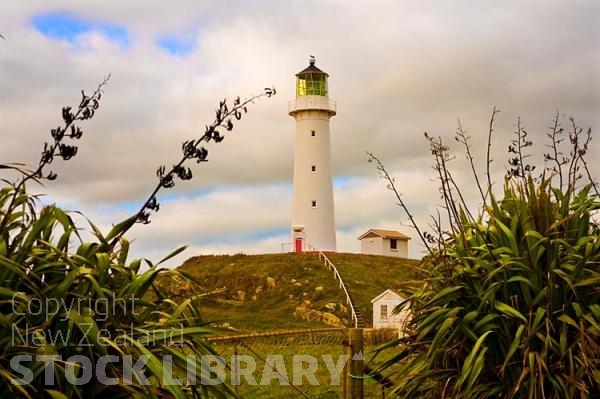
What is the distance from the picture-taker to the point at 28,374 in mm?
3957

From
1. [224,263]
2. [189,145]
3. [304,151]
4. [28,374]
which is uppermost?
[304,151]

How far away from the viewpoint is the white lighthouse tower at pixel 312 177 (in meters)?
47.8

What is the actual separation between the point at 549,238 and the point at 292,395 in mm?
4764

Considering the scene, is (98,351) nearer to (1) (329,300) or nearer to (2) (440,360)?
(2) (440,360)

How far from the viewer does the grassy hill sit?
34.6 meters

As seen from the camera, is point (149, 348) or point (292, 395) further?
point (292, 395)

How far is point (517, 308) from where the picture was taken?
587 centimetres

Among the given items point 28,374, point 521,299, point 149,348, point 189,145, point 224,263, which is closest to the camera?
point 28,374

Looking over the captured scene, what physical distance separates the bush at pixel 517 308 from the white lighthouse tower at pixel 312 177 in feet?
135

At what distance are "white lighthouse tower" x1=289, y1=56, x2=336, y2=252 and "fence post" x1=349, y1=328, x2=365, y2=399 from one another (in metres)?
39.7

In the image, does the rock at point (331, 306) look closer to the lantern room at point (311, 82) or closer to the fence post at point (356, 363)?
the lantern room at point (311, 82)

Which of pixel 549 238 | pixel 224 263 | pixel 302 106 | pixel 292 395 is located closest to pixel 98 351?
pixel 549 238

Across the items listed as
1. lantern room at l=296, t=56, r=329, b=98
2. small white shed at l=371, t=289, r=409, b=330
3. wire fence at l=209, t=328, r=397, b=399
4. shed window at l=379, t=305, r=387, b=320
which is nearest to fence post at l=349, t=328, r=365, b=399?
wire fence at l=209, t=328, r=397, b=399

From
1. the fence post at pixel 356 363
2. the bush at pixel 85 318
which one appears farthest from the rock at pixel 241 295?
the bush at pixel 85 318
